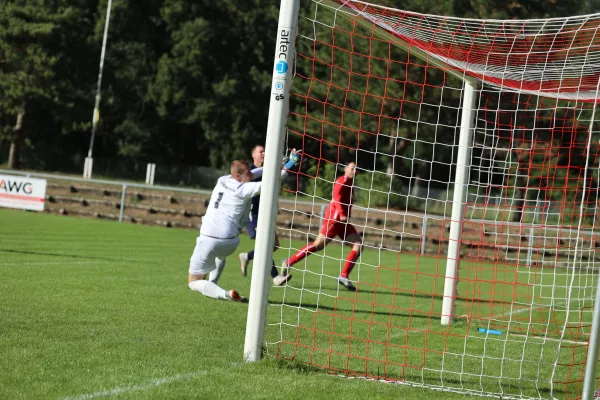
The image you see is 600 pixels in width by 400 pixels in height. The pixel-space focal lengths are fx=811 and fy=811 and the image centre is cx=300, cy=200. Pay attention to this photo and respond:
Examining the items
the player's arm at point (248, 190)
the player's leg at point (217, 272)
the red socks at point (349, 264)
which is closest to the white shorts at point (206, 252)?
the player's arm at point (248, 190)

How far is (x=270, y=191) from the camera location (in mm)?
6715

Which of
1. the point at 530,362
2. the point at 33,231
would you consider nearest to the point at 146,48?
the point at 33,231

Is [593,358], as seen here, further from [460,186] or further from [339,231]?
[339,231]

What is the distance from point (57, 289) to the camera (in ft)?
32.0

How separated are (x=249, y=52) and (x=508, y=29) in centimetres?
5119

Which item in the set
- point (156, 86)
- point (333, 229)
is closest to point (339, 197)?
point (333, 229)

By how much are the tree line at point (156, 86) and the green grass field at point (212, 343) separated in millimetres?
40896

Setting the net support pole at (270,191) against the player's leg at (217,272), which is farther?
the player's leg at (217,272)

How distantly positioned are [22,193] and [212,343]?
915 cm

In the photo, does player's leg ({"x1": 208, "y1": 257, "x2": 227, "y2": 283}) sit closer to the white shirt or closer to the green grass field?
the green grass field

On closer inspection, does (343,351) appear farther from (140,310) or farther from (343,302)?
(343,302)

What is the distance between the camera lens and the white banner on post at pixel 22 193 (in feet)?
49.5

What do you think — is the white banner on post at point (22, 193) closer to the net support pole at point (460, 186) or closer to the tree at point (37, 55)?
the net support pole at point (460, 186)

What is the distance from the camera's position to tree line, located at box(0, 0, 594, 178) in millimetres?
52125
